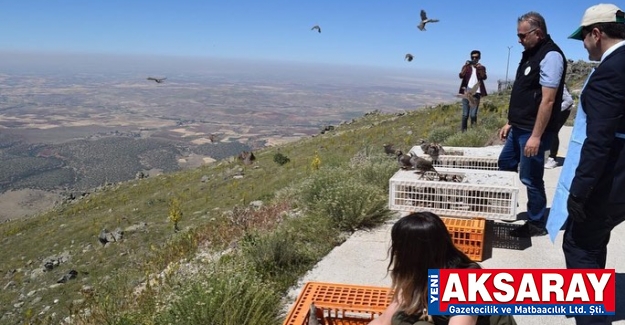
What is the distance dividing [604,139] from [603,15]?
73 cm

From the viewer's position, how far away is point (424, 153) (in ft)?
19.5

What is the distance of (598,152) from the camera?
8.41 ft

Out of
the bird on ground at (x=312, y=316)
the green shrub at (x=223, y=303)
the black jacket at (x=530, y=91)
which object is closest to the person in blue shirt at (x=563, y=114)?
the black jacket at (x=530, y=91)

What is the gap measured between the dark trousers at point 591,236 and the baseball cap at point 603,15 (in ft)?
3.27

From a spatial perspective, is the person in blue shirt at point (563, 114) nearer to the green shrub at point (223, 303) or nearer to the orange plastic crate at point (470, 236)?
the orange plastic crate at point (470, 236)

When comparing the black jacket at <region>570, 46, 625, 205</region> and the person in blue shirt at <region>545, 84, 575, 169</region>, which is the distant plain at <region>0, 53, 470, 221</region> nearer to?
the person in blue shirt at <region>545, 84, 575, 169</region>

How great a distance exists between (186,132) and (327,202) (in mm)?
123955

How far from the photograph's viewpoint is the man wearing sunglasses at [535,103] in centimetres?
415

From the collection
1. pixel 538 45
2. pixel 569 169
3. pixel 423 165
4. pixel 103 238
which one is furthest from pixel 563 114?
pixel 103 238

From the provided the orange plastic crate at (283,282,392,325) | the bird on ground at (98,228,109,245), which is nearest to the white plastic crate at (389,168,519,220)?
the orange plastic crate at (283,282,392,325)

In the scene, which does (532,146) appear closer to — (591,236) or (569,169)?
(569,169)

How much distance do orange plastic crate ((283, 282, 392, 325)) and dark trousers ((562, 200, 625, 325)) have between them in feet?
3.71

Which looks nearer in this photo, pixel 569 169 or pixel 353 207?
pixel 569 169

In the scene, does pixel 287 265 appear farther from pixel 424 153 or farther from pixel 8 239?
pixel 8 239
